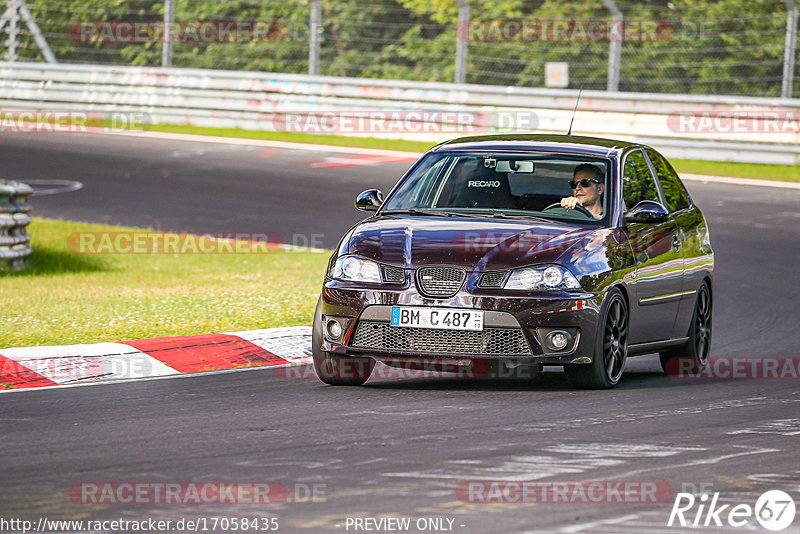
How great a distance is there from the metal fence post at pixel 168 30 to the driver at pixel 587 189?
1903cm

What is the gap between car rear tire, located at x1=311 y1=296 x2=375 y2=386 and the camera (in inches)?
351

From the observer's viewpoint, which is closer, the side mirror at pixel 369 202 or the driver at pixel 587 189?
the driver at pixel 587 189

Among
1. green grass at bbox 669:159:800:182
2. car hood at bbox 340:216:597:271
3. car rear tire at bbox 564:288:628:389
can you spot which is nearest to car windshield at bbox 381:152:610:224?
car hood at bbox 340:216:597:271

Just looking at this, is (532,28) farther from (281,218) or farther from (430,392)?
(430,392)

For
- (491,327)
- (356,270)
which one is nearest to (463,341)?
(491,327)

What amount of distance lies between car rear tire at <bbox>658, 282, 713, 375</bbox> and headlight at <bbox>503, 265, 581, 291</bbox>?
2138mm

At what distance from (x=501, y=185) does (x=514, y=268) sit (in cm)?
141

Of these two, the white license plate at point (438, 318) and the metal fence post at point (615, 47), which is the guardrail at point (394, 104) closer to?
the metal fence post at point (615, 47)

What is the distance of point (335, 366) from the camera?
8953 millimetres

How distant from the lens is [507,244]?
8.55 meters

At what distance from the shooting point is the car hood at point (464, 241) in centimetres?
845

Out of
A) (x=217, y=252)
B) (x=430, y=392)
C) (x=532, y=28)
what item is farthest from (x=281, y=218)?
(x=532, y=28)

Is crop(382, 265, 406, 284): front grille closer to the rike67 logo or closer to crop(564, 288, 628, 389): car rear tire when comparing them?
Answer: crop(564, 288, 628, 389): car rear tire

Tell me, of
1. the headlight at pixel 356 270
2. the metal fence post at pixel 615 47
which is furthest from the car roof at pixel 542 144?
the metal fence post at pixel 615 47
